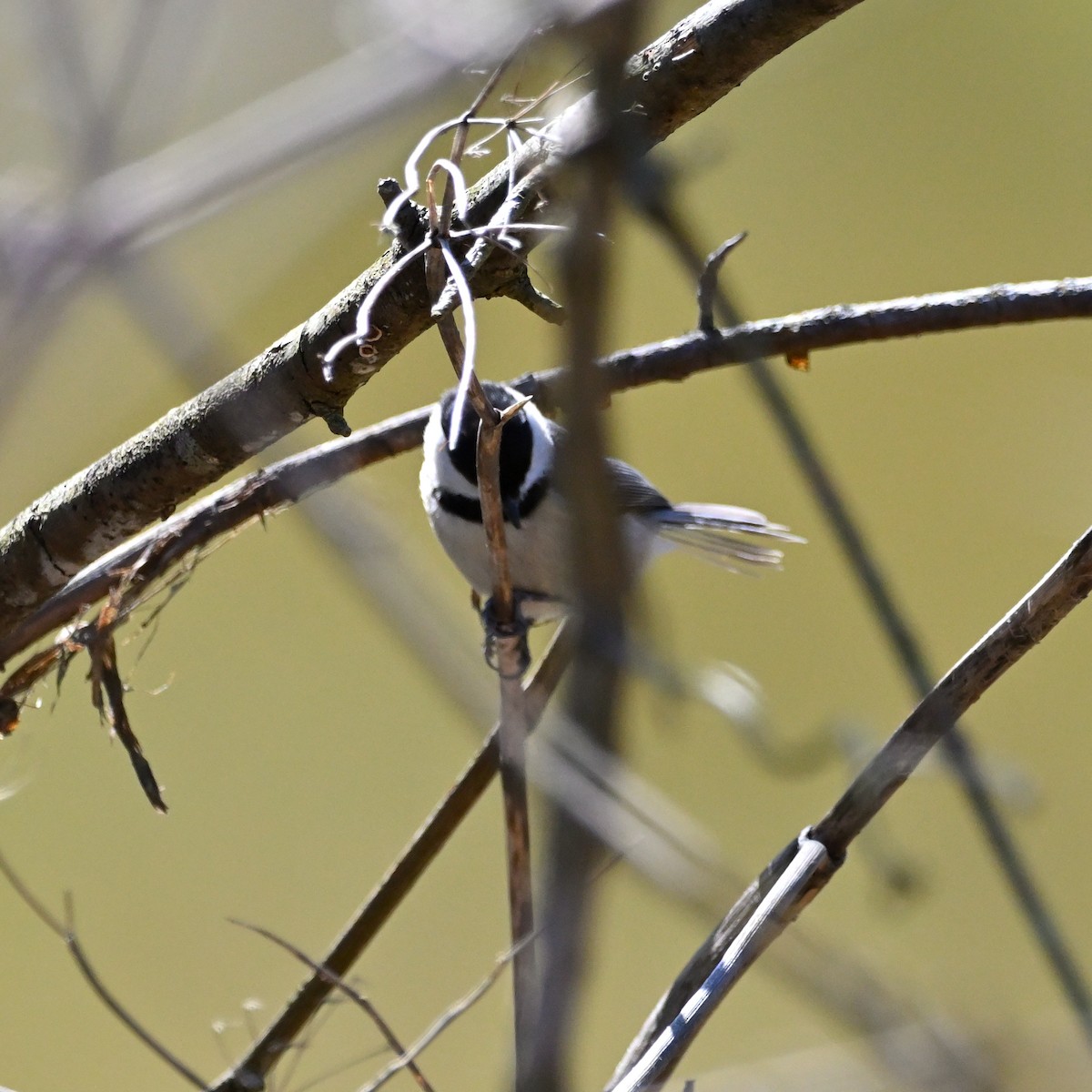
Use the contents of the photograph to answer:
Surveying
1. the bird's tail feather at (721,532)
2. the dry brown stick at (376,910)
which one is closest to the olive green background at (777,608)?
the bird's tail feather at (721,532)

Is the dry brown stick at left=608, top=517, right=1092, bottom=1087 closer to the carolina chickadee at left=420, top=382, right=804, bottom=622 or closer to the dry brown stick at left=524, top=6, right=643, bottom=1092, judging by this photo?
the dry brown stick at left=524, top=6, right=643, bottom=1092

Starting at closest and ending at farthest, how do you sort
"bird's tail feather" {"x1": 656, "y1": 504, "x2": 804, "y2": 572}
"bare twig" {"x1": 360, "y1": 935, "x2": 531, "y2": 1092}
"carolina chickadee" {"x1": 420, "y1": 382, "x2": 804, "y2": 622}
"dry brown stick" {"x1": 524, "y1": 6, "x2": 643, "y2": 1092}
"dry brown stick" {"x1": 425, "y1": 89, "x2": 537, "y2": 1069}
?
"dry brown stick" {"x1": 524, "y1": 6, "x2": 643, "y2": 1092}
"dry brown stick" {"x1": 425, "y1": 89, "x2": 537, "y2": 1069}
"bare twig" {"x1": 360, "y1": 935, "x2": 531, "y2": 1092}
"carolina chickadee" {"x1": 420, "y1": 382, "x2": 804, "y2": 622}
"bird's tail feather" {"x1": 656, "y1": 504, "x2": 804, "y2": 572}

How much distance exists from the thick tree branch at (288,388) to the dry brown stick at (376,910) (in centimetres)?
35

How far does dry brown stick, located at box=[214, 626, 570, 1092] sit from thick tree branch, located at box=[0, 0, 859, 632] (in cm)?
35

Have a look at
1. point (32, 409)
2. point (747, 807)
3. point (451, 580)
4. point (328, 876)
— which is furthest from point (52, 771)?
point (747, 807)

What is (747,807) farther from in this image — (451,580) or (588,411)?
(588,411)

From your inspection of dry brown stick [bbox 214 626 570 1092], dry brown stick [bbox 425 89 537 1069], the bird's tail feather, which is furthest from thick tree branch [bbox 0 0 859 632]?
the bird's tail feather

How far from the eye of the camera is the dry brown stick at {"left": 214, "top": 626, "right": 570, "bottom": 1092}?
3.47ft

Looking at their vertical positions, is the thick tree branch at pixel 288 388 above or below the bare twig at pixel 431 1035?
above

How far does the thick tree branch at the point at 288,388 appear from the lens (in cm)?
68

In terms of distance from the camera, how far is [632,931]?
8.42 feet

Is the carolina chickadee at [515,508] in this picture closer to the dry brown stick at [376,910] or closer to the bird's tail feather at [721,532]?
the bird's tail feather at [721,532]

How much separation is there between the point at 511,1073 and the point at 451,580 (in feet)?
6.64

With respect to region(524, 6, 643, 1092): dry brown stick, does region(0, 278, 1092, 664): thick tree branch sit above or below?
above
